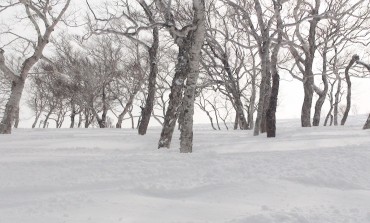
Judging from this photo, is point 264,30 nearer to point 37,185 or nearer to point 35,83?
point 37,185

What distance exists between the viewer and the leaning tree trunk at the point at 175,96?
8.47 meters

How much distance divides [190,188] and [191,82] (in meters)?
3.55

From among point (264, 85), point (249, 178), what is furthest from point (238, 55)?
point (249, 178)

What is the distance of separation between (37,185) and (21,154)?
2.38 m

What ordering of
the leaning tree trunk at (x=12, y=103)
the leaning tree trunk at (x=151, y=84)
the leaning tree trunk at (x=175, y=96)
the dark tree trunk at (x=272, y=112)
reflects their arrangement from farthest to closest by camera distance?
1. the leaning tree trunk at (x=151, y=84)
2. the leaning tree trunk at (x=12, y=103)
3. the dark tree trunk at (x=272, y=112)
4. the leaning tree trunk at (x=175, y=96)

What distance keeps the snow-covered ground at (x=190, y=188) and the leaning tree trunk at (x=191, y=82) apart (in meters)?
1.38

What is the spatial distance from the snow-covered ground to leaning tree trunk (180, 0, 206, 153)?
1.38 meters

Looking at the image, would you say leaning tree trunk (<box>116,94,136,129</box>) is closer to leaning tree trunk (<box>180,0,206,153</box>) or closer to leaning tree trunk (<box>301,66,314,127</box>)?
leaning tree trunk (<box>301,66,314,127</box>)

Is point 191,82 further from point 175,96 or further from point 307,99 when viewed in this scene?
point 307,99

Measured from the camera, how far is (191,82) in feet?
24.4

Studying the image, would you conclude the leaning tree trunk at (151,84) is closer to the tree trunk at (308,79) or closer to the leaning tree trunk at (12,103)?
the leaning tree trunk at (12,103)

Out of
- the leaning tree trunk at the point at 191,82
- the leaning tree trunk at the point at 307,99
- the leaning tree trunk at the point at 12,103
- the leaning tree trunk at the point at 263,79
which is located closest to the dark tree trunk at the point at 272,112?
the leaning tree trunk at the point at 263,79

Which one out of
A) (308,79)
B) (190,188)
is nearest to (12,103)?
(190,188)

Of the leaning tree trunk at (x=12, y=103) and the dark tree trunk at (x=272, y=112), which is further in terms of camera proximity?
the leaning tree trunk at (x=12, y=103)
